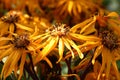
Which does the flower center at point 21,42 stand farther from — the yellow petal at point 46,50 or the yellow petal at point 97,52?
the yellow petal at point 97,52

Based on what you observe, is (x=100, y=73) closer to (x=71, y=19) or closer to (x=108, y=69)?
(x=108, y=69)

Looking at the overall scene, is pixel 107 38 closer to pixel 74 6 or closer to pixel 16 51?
pixel 16 51

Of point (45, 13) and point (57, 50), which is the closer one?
point (57, 50)

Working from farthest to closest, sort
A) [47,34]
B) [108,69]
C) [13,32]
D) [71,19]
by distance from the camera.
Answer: [71,19] < [13,32] < [47,34] < [108,69]

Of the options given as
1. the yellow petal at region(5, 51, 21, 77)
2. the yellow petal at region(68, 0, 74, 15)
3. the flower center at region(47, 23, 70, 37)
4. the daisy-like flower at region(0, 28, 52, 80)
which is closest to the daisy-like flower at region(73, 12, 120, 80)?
the flower center at region(47, 23, 70, 37)

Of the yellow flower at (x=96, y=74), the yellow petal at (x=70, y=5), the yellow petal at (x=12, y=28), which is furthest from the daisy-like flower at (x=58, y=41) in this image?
the yellow petal at (x=70, y=5)

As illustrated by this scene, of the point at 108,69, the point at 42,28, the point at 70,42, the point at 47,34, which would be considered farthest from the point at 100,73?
the point at 42,28

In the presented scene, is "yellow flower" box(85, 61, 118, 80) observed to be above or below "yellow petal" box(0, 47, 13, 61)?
below

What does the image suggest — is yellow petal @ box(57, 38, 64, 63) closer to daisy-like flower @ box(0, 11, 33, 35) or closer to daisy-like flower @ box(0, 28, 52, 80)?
daisy-like flower @ box(0, 28, 52, 80)
